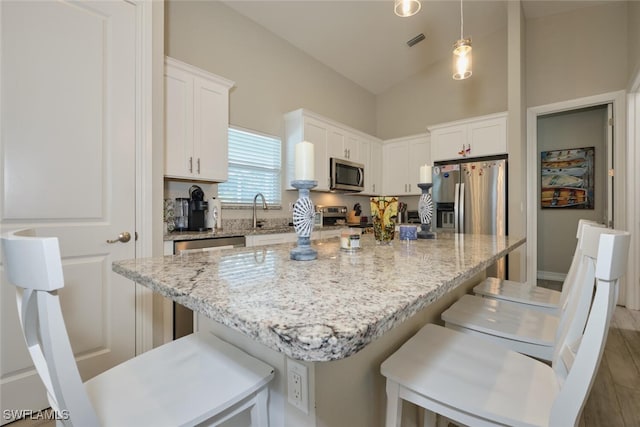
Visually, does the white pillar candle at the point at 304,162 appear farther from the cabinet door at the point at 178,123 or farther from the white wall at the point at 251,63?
the white wall at the point at 251,63

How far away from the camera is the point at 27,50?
156 cm

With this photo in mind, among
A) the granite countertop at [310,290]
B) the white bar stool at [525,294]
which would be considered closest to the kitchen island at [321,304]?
the granite countertop at [310,290]

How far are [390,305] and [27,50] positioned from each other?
2.25 meters

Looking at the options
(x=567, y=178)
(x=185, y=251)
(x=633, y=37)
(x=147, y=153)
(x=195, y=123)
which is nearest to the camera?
(x=147, y=153)

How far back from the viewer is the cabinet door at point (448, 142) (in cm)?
395

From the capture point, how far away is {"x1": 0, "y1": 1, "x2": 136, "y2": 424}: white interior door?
1.52 meters

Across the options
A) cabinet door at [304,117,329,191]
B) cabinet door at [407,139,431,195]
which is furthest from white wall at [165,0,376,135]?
cabinet door at [407,139,431,195]

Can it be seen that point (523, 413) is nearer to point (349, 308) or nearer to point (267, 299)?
point (349, 308)

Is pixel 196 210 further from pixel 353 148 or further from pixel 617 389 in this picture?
pixel 617 389

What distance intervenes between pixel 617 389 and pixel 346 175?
10.4ft

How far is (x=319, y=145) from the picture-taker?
12.2ft

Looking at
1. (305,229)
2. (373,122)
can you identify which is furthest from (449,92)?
(305,229)

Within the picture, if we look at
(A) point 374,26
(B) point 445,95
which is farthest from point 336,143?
(B) point 445,95

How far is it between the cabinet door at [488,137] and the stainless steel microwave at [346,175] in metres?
1.51
